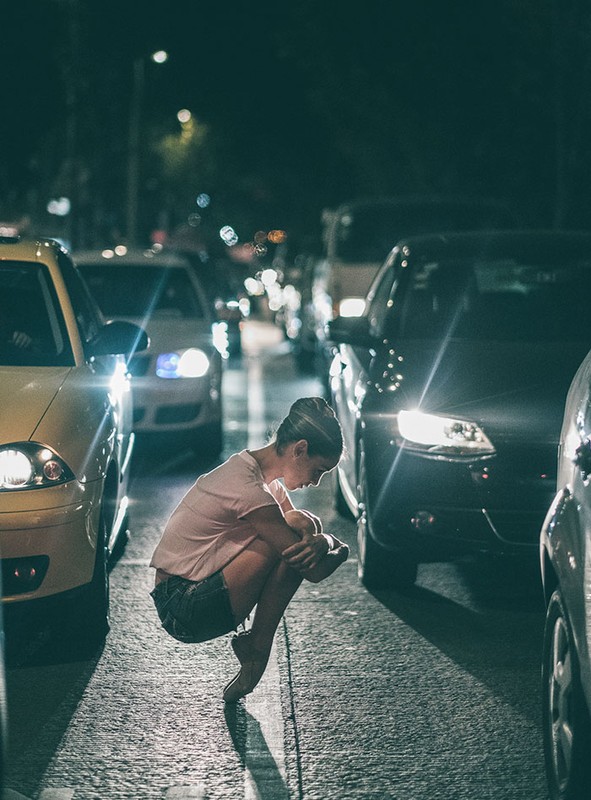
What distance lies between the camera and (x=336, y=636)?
666 centimetres

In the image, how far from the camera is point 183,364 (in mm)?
12312

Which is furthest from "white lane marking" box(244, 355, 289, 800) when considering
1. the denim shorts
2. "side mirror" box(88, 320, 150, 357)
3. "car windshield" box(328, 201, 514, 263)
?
"car windshield" box(328, 201, 514, 263)

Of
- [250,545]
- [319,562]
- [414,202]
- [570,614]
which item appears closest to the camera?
[570,614]

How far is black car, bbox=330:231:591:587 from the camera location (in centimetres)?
685

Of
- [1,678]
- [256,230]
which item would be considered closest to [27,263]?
[1,678]

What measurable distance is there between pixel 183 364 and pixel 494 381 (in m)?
5.40

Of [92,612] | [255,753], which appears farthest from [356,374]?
[255,753]

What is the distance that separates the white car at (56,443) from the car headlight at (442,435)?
1382mm

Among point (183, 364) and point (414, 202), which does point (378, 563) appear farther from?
point (414, 202)

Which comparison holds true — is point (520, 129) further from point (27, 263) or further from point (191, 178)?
point (191, 178)

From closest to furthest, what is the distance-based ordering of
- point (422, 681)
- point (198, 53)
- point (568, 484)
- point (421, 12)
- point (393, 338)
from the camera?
point (568, 484), point (422, 681), point (393, 338), point (421, 12), point (198, 53)

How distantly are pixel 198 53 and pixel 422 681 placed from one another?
139 feet

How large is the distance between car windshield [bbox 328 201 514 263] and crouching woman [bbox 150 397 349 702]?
45.9 ft

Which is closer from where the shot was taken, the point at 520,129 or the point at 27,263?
the point at 27,263
